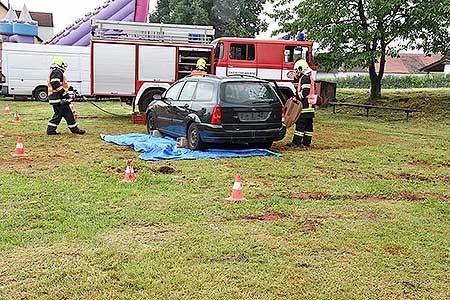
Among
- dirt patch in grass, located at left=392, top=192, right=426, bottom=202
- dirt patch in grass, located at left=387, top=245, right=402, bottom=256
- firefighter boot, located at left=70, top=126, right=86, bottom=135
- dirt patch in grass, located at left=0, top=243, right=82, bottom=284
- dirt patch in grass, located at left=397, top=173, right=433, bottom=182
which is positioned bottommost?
dirt patch in grass, located at left=0, top=243, right=82, bottom=284

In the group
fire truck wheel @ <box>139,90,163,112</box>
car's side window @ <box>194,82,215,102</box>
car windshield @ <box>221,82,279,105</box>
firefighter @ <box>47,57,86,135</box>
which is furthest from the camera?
fire truck wheel @ <box>139,90,163,112</box>

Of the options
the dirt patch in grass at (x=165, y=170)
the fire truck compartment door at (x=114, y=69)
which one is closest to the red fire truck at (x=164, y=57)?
the fire truck compartment door at (x=114, y=69)

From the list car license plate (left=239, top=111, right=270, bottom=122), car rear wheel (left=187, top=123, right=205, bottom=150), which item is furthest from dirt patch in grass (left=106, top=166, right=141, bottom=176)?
car license plate (left=239, top=111, right=270, bottom=122)

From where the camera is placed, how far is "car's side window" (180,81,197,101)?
440 inches

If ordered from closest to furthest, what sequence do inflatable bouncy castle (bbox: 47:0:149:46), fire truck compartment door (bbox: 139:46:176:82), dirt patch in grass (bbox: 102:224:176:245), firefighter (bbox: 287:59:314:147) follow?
dirt patch in grass (bbox: 102:224:176:245), firefighter (bbox: 287:59:314:147), fire truck compartment door (bbox: 139:46:176:82), inflatable bouncy castle (bbox: 47:0:149:46)

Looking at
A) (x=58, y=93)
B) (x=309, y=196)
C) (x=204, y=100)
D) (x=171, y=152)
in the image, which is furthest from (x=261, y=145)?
(x=58, y=93)

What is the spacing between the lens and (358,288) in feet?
14.0

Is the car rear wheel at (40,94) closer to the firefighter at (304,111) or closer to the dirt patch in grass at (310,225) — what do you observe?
the firefighter at (304,111)

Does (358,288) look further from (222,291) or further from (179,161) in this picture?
(179,161)

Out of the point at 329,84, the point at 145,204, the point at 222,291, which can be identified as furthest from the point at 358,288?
the point at 329,84

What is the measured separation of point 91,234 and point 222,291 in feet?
6.10

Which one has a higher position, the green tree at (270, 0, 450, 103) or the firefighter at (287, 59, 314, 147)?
the green tree at (270, 0, 450, 103)

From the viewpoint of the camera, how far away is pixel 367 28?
2130 cm

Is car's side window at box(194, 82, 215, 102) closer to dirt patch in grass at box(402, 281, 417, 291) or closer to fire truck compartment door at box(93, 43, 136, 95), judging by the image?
dirt patch in grass at box(402, 281, 417, 291)
